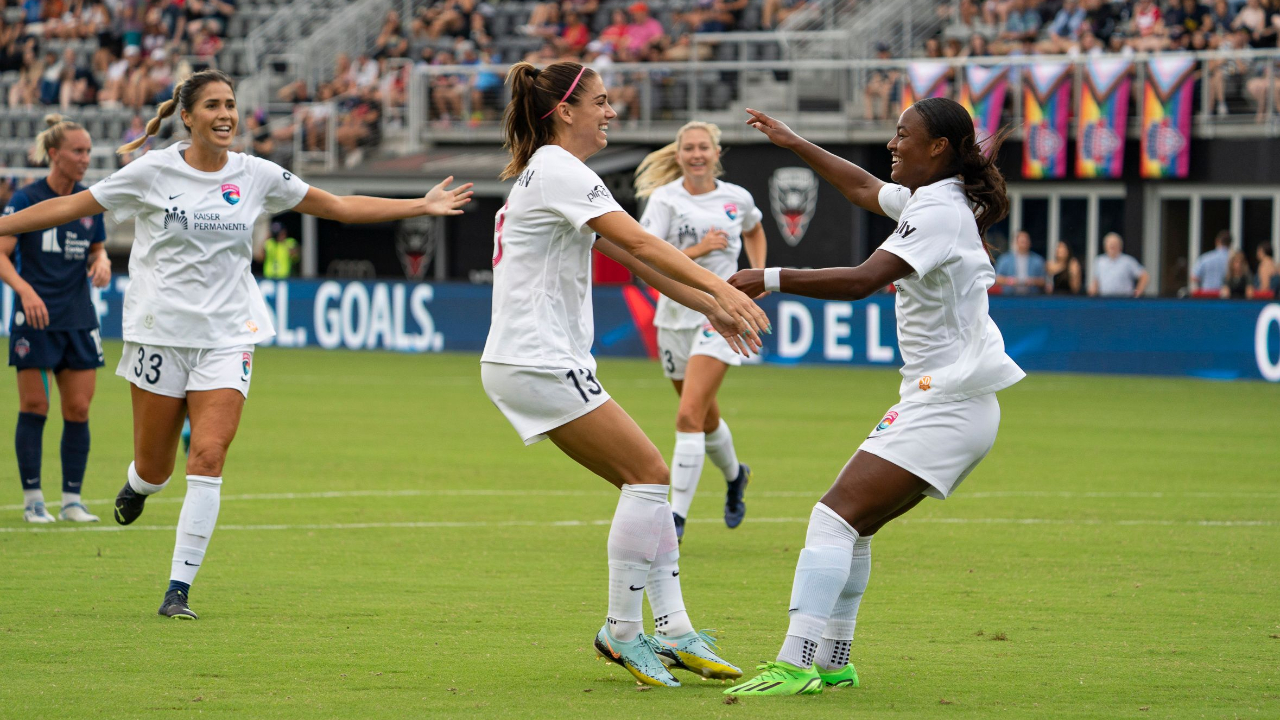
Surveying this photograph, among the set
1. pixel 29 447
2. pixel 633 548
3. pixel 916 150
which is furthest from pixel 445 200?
pixel 29 447

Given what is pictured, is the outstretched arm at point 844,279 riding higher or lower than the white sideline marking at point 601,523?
higher

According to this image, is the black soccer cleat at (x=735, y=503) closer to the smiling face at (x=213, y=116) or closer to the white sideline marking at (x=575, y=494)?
the white sideline marking at (x=575, y=494)

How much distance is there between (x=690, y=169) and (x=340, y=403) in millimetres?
9181

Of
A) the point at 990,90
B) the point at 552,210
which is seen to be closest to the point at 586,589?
the point at 552,210

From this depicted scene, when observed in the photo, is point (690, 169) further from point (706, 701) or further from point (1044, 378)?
point (1044, 378)

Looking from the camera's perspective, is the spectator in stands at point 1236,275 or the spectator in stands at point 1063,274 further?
the spectator in stands at point 1063,274

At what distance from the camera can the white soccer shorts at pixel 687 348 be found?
9.45 metres

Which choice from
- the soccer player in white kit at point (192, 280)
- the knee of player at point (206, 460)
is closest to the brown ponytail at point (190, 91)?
the soccer player in white kit at point (192, 280)

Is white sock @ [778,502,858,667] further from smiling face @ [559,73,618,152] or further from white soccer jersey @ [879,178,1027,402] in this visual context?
smiling face @ [559,73,618,152]

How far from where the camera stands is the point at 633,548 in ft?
18.6

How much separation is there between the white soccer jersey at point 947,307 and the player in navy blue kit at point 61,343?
549cm

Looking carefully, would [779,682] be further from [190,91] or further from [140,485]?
[190,91]

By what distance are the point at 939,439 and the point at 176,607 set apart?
133 inches

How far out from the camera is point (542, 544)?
9.20 metres
